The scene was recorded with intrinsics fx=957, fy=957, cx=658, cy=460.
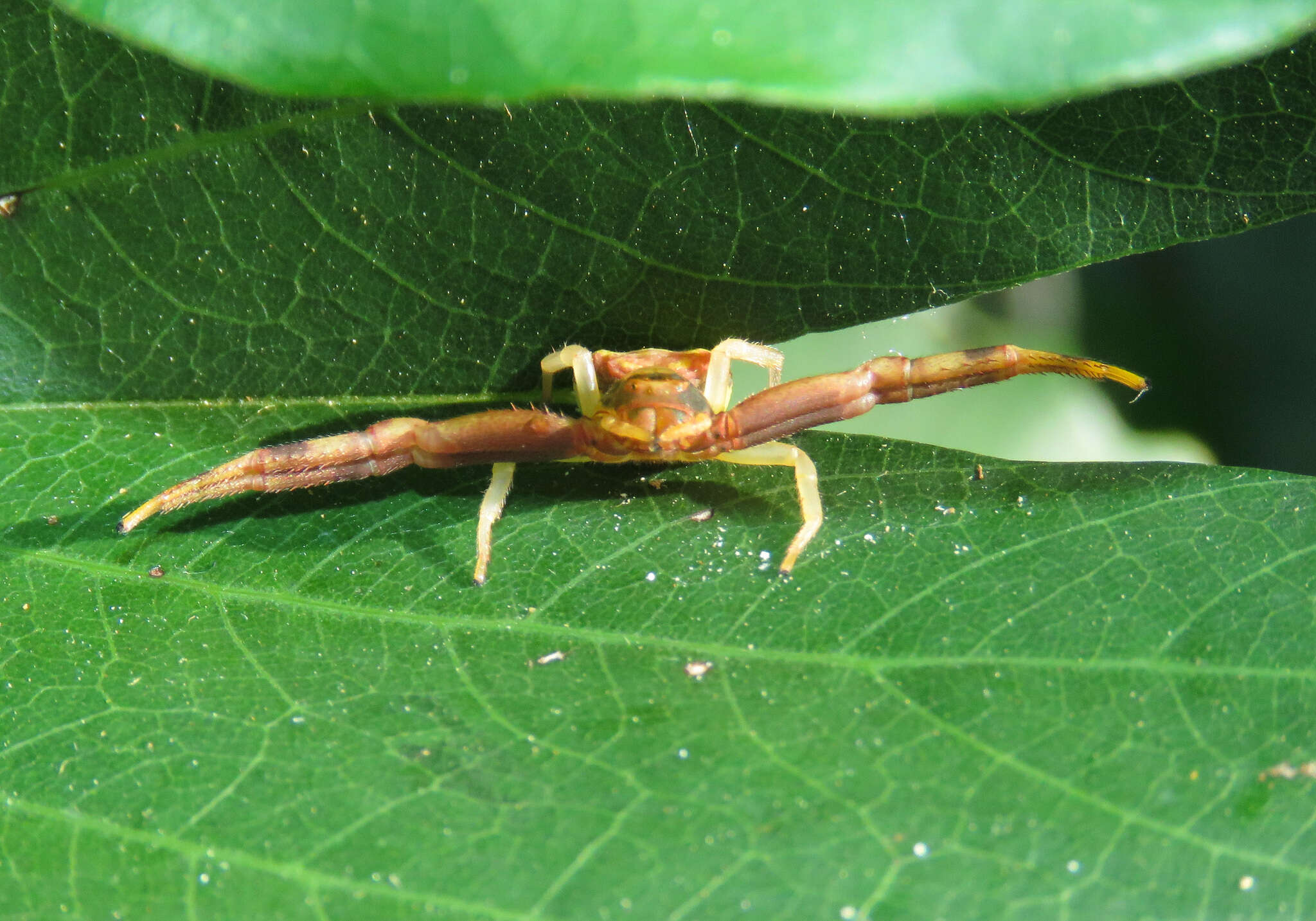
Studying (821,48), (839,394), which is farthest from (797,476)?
(821,48)

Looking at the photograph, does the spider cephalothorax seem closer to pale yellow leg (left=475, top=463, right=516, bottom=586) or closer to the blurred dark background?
pale yellow leg (left=475, top=463, right=516, bottom=586)

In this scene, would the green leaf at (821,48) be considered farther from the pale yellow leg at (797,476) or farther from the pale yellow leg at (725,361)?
the pale yellow leg at (725,361)

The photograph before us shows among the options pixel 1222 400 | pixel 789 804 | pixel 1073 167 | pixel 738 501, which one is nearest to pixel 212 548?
pixel 738 501

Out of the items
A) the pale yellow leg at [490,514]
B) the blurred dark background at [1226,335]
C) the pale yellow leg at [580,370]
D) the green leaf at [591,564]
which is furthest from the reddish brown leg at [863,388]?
the blurred dark background at [1226,335]

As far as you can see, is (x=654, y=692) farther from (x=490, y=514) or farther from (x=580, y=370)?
(x=580, y=370)

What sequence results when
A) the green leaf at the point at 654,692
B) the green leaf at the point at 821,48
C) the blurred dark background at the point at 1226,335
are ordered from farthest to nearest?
the blurred dark background at the point at 1226,335, the green leaf at the point at 654,692, the green leaf at the point at 821,48

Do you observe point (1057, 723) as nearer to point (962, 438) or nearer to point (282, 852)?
point (282, 852)
